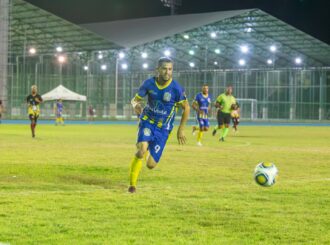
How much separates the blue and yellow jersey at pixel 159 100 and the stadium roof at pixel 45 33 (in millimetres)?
46817

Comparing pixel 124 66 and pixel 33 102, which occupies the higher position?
pixel 124 66

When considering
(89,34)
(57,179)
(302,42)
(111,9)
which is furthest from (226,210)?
(302,42)

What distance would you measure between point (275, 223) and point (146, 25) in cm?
5154

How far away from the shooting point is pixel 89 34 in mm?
60625

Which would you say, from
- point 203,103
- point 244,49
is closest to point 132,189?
point 203,103

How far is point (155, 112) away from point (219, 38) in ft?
194

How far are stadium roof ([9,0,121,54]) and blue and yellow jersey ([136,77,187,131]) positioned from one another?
1843 inches

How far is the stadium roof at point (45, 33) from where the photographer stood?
57.4m

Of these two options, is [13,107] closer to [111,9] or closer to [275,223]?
[111,9]

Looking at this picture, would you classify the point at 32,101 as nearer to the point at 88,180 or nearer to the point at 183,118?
the point at 88,180

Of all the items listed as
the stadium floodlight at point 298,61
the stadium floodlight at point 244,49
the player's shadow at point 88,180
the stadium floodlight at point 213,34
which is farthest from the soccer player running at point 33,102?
the stadium floodlight at point 298,61

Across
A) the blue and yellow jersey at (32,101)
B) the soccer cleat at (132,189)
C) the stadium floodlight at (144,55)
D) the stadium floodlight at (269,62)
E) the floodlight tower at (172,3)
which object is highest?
the floodlight tower at (172,3)

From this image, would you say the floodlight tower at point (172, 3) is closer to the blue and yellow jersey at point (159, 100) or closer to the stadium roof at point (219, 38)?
the stadium roof at point (219, 38)

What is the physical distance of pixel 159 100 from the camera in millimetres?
10148
